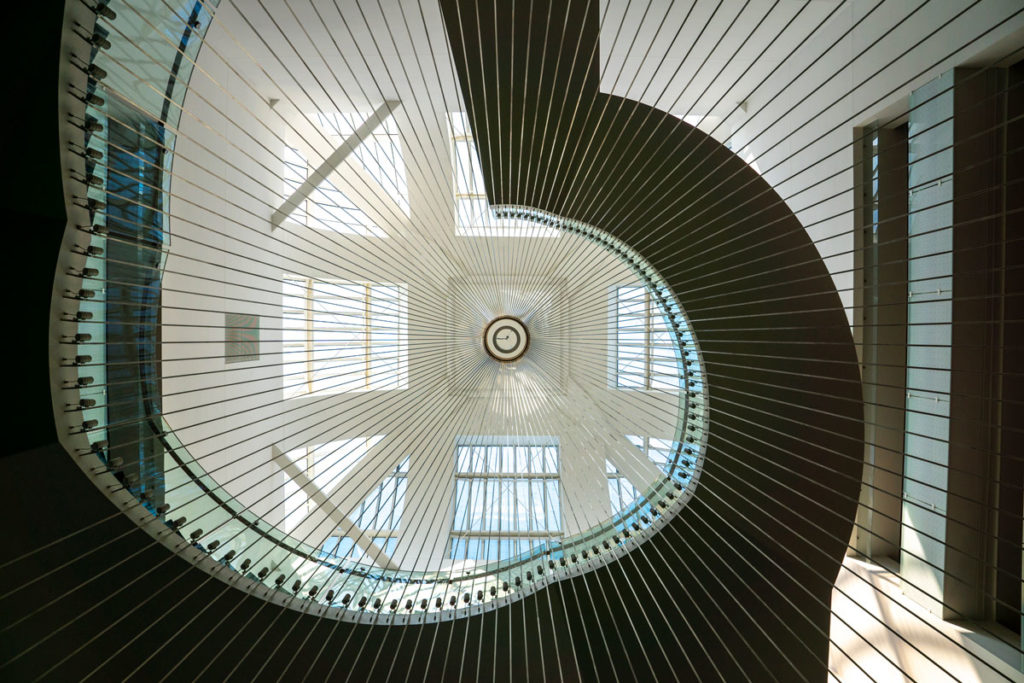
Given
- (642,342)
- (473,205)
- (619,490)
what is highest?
(473,205)

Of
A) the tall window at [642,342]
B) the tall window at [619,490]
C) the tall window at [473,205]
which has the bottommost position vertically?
the tall window at [619,490]

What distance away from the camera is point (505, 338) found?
177 inches

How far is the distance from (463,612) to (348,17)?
5.28m

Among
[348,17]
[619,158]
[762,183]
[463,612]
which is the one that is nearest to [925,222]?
[762,183]

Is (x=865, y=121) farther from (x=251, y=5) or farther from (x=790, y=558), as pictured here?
(x=251, y=5)

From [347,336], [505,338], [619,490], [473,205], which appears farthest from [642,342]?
[347,336]

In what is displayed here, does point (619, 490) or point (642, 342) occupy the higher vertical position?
point (642, 342)

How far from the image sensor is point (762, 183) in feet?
9.75

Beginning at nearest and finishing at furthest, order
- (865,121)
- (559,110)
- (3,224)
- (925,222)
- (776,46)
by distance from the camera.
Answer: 1. (3,224)
2. (559,110)
3. (925,222)
4. (865,121)
5. (776,46)

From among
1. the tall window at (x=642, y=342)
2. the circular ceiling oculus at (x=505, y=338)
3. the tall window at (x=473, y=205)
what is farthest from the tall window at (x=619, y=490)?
the tall window at (x=473, y=205)

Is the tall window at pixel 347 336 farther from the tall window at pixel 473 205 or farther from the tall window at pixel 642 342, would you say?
the tall window at pixel 642 342

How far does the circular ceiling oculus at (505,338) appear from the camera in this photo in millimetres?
4441

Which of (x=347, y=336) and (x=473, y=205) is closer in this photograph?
(x=473, y=205)

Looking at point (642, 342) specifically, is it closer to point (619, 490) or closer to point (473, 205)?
point (619, 490)
